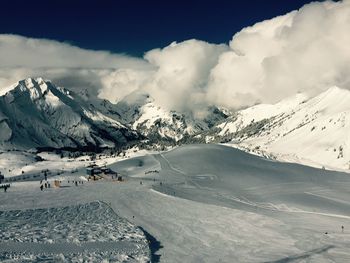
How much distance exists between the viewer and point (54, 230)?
52.3 meters

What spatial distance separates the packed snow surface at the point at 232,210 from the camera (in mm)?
49656

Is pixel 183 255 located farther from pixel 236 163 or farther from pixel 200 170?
pixel 236 163

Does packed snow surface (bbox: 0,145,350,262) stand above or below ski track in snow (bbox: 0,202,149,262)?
below

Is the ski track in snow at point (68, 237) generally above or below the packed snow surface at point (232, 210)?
above

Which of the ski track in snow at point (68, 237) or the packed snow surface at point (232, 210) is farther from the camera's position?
the packed snow surface at point (232, 210)

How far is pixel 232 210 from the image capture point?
7581 cm

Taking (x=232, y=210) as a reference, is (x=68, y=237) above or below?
above

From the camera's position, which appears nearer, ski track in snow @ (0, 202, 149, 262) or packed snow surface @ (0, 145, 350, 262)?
ski track in snow @ (0, 202, 149, 262)

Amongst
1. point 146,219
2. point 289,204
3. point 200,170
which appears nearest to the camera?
point 146,219

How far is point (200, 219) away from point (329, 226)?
68.4ft

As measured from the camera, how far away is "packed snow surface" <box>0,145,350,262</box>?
163 feet

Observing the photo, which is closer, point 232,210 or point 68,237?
point 68,237

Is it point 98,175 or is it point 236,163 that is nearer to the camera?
point 98,175

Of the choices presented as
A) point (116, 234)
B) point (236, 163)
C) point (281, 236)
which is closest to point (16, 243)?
point (116, 234)
